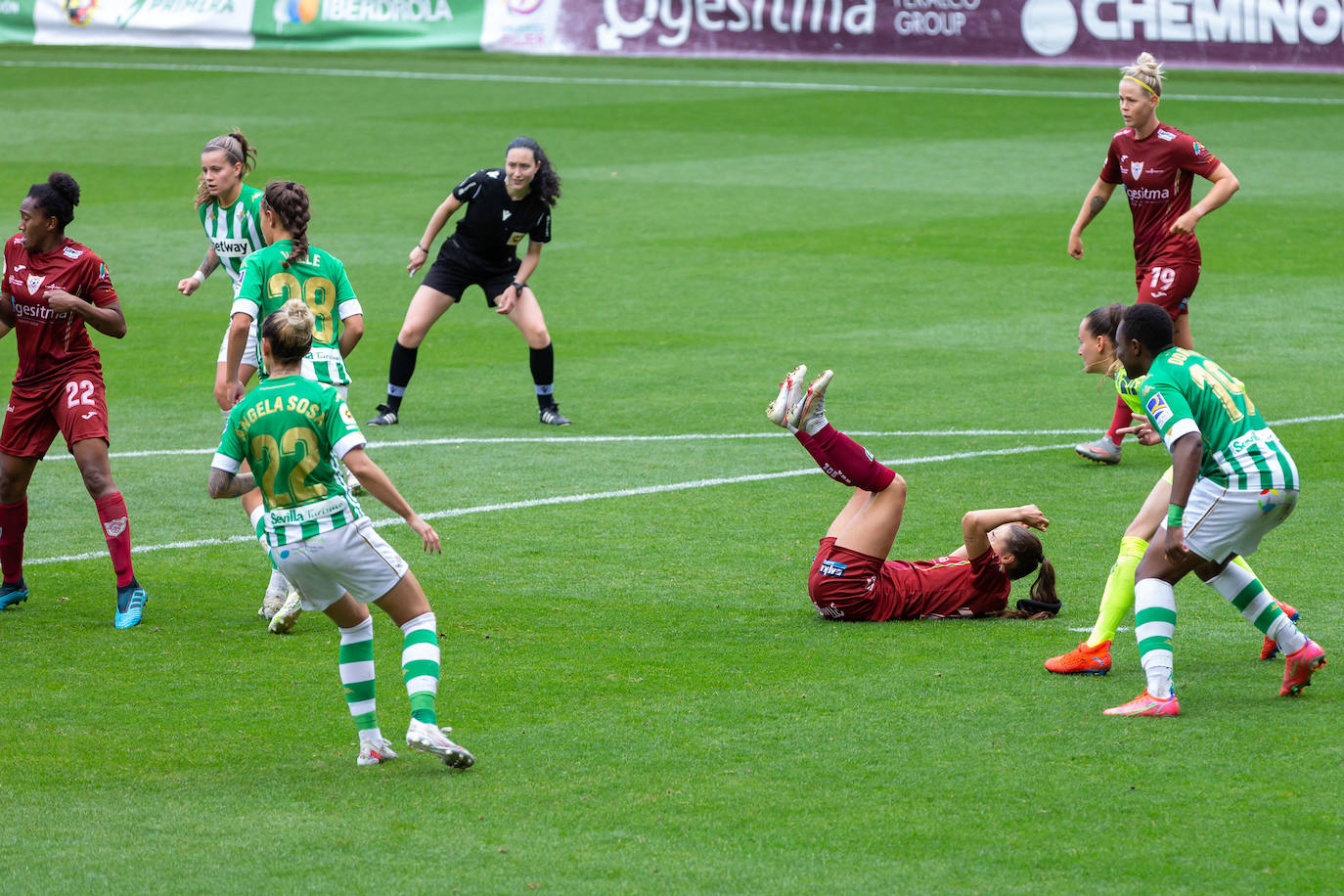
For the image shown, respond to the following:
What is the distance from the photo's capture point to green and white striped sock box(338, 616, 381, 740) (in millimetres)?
6613

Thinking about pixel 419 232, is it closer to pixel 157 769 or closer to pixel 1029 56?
pixel 157 769

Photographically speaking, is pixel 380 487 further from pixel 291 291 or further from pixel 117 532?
pixel 117 532

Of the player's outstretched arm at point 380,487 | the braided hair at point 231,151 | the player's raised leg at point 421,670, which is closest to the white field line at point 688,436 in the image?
the braided hair at point 231,151

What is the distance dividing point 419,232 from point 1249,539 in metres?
15.4

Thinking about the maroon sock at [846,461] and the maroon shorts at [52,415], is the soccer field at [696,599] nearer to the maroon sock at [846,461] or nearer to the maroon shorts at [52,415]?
the maroon sock at [846,461]

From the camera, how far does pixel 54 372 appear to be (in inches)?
352

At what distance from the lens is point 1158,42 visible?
33719 mm

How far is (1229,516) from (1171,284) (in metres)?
5.27

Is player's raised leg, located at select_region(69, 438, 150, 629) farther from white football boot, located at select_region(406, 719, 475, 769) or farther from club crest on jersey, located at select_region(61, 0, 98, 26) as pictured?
club crest on jersey, located at select_region(61, 0, 98, 26)

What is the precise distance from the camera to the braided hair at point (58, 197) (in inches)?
339

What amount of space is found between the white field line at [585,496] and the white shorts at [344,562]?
12.4 ft

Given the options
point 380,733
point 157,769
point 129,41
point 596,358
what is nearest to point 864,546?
point 380,733

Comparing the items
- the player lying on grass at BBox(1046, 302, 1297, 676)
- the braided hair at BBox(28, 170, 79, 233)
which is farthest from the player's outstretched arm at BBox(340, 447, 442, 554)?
the braided hair at BBox(28, 170, 79, 233)

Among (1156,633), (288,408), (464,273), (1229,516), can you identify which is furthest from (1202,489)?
(464,273)
